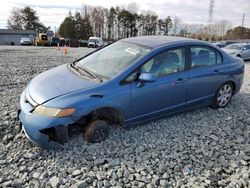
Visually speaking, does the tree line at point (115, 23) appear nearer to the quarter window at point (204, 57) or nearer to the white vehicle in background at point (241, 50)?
the white vehicle in background at point (241, 50)

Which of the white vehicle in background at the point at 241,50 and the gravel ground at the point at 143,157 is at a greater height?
the white vehicle in background at the point at 241,50

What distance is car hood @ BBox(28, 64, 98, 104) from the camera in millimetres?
3445

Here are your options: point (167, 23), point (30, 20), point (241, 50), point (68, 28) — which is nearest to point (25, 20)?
point (30, 20)

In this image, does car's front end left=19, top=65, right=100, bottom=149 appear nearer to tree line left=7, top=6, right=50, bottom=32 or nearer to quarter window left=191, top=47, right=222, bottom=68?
quarter window left=191, top=47, right=222, bottom=68

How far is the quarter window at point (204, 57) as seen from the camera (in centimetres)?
455

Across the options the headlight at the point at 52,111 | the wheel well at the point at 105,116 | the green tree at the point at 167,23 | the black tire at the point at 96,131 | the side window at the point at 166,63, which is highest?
the green tree at the point at 167,23

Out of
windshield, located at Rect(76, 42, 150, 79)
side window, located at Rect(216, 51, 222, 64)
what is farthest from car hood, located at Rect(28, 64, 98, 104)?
side window, located at Rect(216, 51, 222, 64)

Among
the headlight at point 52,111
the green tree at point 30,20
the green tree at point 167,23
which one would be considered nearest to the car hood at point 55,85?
the headlight at point 52,111

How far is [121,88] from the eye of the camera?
367 centimetres

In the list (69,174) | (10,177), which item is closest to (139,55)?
(69,174)

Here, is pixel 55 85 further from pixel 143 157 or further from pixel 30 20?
pixel 30 20

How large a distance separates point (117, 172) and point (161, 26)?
234 ft

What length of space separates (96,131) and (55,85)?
0.92 m

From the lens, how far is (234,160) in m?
3.56
